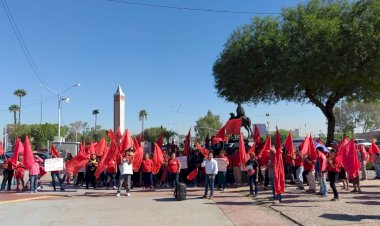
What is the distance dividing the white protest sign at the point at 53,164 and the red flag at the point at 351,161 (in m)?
11.2

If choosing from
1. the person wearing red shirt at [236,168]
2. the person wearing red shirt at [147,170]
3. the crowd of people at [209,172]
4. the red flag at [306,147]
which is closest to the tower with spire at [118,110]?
the crowd of people at [209,172]

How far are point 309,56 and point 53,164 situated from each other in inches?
479

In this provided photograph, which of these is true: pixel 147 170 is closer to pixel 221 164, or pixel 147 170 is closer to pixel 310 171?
pixel 221 164

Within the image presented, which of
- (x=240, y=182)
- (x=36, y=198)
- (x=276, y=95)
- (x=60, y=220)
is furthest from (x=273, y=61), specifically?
(x=60, y=220)

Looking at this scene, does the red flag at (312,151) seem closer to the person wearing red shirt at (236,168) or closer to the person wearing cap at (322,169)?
the person wearing cap at (322,169)

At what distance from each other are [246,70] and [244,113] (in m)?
3.15

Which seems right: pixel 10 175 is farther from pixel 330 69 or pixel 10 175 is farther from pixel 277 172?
pixel 330 69

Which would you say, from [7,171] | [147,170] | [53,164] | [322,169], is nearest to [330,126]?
[322,169]

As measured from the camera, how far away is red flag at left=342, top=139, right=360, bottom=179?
570 inches

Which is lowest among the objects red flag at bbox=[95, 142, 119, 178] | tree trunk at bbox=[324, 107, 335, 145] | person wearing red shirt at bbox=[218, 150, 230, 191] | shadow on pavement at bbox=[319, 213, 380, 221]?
shadow on pavement at bbox=[319, 213, 380, 221]

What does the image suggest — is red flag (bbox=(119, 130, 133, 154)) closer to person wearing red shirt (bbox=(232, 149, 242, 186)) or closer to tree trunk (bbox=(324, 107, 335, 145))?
person wearing red shirt (bbox=(232, 149, 242, 186))

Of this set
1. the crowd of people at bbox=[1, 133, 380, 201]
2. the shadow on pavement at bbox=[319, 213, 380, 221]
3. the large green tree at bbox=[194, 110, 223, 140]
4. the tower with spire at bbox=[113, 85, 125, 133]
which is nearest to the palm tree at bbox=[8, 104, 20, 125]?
the large green tree at bbox=[194, 110, 223, 140]

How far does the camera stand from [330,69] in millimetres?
19891

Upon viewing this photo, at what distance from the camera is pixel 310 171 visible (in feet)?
51.0
